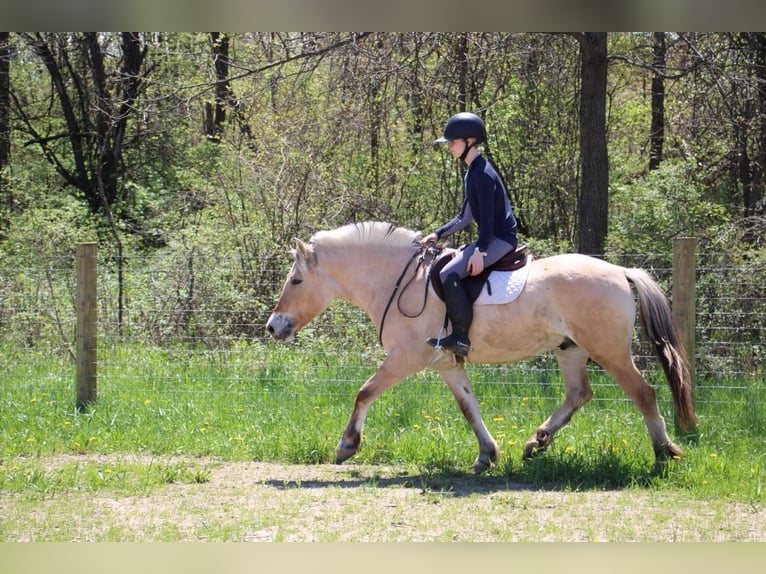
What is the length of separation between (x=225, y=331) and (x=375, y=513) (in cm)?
590

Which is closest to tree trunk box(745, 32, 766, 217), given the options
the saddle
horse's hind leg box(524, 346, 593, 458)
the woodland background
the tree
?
the woodland background

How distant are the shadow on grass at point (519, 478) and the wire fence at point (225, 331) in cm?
199

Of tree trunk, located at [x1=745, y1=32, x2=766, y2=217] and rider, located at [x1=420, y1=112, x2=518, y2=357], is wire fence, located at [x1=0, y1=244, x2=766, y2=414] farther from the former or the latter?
tree trunk, located at [x1=745, y1=32, x2=766, y2=217]

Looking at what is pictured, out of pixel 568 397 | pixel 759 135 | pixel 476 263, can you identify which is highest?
pixel 759 135

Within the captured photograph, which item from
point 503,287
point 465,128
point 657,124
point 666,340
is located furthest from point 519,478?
point 657,124

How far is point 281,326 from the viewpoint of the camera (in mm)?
7184

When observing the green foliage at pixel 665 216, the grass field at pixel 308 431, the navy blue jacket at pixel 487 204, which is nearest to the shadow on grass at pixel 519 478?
the grass field at pixel 308 431

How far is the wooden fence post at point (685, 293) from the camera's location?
791cm

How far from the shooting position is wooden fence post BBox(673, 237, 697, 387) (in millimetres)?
7906

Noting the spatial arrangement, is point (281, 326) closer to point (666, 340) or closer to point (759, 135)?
point (666, 340)

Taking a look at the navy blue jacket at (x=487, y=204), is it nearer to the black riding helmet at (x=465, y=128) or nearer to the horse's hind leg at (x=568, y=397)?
the black riding helmet at (x=465, y=128)

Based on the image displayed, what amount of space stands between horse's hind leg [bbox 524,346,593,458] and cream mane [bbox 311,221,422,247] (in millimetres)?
1612

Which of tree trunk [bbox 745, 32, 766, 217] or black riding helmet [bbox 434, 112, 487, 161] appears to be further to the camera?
tree trunk [bbox 745, 32, 766, 217]
